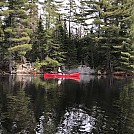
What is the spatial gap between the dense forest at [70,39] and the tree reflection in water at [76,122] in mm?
36603

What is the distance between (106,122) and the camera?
1731cm

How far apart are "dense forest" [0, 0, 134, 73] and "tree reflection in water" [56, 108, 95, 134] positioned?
36.6 meters

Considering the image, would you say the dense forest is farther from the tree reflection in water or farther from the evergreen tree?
the tree reflection in water

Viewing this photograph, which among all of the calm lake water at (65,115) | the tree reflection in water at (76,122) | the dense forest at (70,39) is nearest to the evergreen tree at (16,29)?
the dense forest at (70,39)

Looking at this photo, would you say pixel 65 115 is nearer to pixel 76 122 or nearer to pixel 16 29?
pixel 76 122


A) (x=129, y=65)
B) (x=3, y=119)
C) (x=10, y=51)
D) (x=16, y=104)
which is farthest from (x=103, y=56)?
(x=3, y=119)

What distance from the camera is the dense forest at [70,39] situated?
56500mm

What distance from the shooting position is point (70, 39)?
66.2 metres

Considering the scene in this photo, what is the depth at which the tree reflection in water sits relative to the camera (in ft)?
51.0

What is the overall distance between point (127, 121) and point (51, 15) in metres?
48.1

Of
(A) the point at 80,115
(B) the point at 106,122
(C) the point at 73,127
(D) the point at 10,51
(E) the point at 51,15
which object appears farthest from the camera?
(E) the point at 51,15

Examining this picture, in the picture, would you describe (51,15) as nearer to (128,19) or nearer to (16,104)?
(128,19)

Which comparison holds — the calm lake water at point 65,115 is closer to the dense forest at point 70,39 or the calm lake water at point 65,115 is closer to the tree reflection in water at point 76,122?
the tree reflection in water at point 76,122

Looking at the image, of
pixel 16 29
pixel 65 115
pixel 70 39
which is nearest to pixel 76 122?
pixel 65 115
